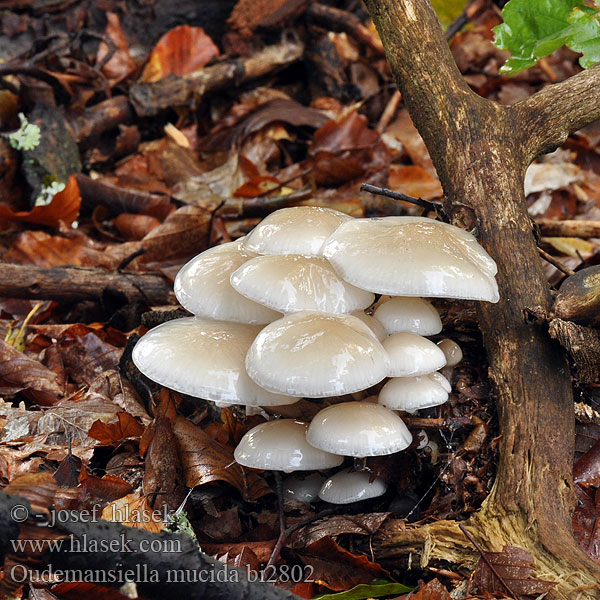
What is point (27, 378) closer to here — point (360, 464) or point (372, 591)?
point (360, 464)

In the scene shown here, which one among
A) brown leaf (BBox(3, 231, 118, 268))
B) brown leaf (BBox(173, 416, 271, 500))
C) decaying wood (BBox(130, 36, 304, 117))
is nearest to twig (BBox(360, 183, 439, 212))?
brown leaf (BBox(173, 416, 271, 500))

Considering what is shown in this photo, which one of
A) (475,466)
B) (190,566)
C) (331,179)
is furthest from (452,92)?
(331,179)

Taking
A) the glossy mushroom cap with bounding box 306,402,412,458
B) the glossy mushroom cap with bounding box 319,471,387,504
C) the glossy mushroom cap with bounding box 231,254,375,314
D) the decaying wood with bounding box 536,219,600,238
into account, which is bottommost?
the glossy mushroom cap with bounding box 319,471,387,504

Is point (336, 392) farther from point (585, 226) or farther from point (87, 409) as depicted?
point (585, 226)

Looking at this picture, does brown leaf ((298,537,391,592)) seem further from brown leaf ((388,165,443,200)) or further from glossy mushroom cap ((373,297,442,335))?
brown leaf ((388,165,443,200))

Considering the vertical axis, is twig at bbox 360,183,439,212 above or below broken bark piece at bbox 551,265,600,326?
above

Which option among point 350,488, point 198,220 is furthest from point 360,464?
point 198,220
